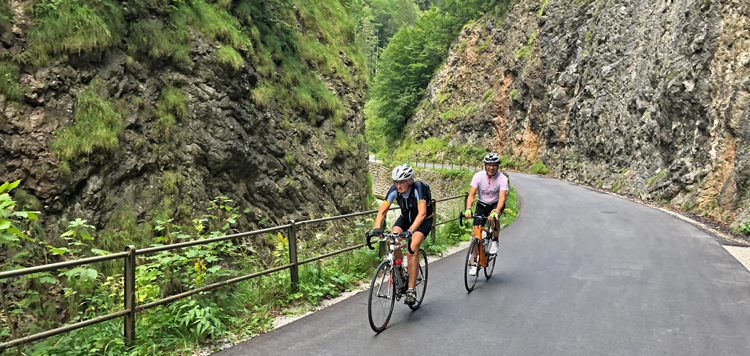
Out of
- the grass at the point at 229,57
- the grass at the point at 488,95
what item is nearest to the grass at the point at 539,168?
the grass at the point at 488,95

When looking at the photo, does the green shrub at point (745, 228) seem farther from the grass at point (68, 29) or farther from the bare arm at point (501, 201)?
the grass at point (68, 29)

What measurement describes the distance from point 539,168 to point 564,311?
34905 millimetres

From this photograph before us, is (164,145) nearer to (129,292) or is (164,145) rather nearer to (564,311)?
(129,292)

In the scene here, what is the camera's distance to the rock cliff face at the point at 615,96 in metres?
17.5

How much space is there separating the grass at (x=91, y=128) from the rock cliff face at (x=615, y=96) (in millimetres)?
17668

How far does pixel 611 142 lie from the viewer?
97.6ft

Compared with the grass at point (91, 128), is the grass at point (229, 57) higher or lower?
higher

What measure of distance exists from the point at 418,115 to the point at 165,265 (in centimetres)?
5086

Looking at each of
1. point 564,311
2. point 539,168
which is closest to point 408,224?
point 564,311

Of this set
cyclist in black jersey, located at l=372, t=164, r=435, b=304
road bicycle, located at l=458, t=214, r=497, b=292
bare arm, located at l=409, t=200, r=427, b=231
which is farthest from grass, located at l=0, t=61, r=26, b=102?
road bicycle, located at l=458, t=214, r=497, b=292

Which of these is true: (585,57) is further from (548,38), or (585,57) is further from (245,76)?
(245,76)

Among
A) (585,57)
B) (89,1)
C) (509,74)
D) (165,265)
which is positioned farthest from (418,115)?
(165,265)

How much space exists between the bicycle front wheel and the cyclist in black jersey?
30 centimetres

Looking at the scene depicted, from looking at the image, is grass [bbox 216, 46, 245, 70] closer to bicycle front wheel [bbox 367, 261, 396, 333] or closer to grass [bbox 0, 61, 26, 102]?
grass [bbox 0, 61, 26, 102]
